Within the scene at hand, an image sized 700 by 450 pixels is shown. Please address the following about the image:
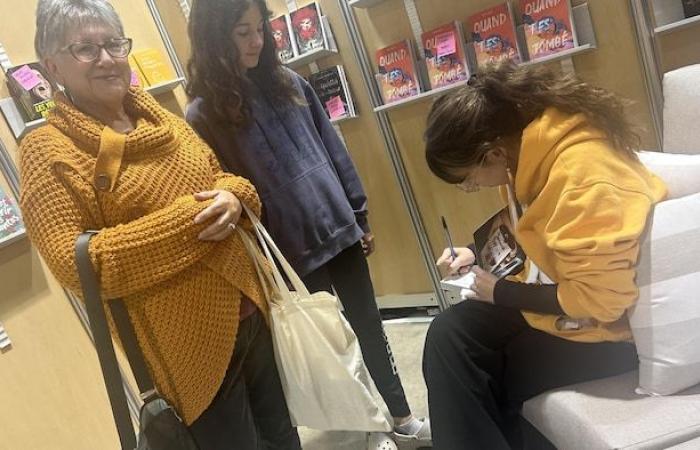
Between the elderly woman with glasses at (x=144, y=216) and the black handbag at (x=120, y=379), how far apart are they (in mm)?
24

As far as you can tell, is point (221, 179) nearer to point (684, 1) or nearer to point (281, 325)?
point (281, 325)

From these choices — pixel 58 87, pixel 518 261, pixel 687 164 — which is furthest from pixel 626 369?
pixel 58 87

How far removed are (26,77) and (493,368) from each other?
6.54ft

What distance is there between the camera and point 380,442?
1.65 metres

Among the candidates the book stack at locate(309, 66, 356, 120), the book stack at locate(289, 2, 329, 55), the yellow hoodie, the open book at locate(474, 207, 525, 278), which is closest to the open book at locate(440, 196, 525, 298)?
the open book at locate(474, 207, 525, 278)

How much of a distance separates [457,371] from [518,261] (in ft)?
1.02

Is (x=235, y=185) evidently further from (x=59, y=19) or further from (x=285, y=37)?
(x=285, y=37)

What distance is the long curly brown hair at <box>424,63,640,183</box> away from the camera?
107 cm

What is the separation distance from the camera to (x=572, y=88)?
1.08 metres

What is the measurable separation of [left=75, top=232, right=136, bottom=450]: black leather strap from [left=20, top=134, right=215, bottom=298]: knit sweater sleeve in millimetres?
16

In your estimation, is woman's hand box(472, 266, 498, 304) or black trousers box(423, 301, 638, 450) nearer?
black trousers box(423, 301, 638, 450)

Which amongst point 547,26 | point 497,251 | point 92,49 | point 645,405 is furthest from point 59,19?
point 547,26

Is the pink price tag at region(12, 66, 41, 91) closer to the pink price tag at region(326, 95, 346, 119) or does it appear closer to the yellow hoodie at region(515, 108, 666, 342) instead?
the pink price tag at region(326, 95, 346, 119)

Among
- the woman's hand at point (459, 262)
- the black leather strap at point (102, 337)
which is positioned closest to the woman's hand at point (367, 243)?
the woman's hand at point (459, 262)
